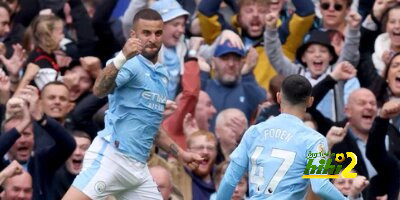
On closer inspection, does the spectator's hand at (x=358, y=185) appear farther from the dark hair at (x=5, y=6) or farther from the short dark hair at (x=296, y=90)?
the dark hair at (x=5, y=6)

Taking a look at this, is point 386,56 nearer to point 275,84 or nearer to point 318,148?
point 275,84

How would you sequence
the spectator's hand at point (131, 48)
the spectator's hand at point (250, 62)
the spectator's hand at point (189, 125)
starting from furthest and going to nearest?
the spectator's hand at point (250, 62)
the spectator's hand at point (189, 125)
the spectator's hand at point (131, 48)

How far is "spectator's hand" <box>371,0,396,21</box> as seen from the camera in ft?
61.1

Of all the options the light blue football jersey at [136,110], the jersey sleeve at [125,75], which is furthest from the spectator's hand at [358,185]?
the jersey sleeve at [125,75]

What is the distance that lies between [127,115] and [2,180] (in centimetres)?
177

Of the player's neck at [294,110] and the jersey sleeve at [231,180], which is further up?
the player's neck at [294,110]

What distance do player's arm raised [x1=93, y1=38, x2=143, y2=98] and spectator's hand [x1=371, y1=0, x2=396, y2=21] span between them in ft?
18.4

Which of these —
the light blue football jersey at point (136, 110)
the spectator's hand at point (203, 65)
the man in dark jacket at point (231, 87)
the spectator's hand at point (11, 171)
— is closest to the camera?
the light blue football jersey at point (136, 110)

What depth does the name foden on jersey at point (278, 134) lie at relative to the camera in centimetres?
1255

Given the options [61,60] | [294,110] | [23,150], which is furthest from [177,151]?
[61,60]

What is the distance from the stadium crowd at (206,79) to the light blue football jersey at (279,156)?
2460mm

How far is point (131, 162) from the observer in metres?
14.4

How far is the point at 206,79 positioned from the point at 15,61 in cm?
225

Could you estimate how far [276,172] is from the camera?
41.0ft
